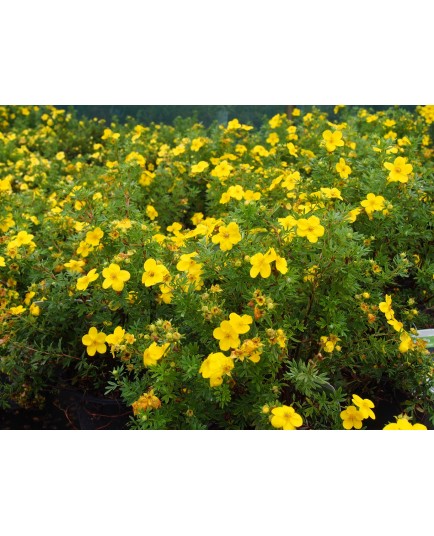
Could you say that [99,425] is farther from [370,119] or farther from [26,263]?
[370,119]

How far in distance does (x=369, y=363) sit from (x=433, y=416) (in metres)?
0.26

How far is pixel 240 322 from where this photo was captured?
5.02 feet

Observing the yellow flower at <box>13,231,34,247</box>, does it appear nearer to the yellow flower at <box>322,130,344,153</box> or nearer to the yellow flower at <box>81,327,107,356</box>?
the yellow flower at <box>81,327,107,356</box>

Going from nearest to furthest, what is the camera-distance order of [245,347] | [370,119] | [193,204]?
[245,347], [193,204], [370,119]

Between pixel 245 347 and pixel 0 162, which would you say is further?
pixel 0 162

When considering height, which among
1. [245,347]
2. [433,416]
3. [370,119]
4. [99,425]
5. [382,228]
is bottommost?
[99,425]

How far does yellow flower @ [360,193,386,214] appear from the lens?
2.13 meters

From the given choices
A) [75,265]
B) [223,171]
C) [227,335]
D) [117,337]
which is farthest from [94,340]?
[223,171]

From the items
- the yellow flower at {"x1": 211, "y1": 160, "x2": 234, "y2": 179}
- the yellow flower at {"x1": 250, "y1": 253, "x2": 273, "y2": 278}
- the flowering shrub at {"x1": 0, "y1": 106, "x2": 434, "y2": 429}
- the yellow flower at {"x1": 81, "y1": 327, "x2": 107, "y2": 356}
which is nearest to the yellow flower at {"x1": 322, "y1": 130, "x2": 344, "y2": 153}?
the flowering shrub at {"x1": 0, "y1": 106, "x2": 434, "y2": 429}

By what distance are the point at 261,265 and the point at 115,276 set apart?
0.49 m

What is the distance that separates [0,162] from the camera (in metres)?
4.22

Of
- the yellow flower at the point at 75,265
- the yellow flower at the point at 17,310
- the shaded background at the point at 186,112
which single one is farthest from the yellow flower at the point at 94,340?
the shaded background at the point at 186,112

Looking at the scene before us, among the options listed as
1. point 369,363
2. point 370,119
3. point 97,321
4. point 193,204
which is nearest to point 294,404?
point 369,363

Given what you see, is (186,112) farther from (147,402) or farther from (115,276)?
(147,402)
